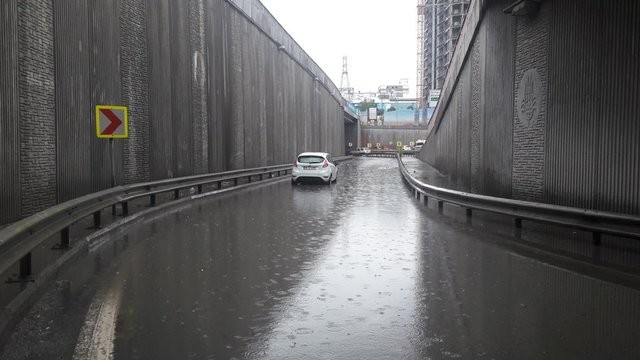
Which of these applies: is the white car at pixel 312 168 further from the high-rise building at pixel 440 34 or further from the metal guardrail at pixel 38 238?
the high-rise building at pixel 440 34

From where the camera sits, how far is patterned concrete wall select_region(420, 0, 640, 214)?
30.3 feet

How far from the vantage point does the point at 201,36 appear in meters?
23.7

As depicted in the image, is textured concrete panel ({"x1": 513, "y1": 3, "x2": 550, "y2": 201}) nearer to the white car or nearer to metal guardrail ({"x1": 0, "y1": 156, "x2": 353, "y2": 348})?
metal guardrail ({"x1": 0, "y1": 156, "x2": 353, "y2": 348})

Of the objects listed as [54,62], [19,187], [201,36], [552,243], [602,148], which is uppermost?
[201,36]

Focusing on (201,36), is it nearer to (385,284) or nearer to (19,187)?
(19,187)

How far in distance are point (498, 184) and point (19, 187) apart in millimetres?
11336

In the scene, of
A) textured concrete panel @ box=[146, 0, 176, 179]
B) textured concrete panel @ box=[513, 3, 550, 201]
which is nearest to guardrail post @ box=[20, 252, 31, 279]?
textured concrete panel @ box=[513, 3, 550, 201]

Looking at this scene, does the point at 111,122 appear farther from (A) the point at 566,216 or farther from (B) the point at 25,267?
(A) the point at 566,216

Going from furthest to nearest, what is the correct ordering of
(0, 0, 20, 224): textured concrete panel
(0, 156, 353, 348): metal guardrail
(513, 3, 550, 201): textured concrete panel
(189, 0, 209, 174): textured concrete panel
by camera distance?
(189, 0, 209, 174): textured concrete panel < (513, 3, 550, 201): textured concrete panel < (0, 0, 20, 224): textured concrete panel < (0, 156, 353, 348): metal guardrail

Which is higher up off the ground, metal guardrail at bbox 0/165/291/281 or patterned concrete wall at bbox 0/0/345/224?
patterned concrete wall at bbox 0/0/345/224

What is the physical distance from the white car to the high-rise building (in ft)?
279

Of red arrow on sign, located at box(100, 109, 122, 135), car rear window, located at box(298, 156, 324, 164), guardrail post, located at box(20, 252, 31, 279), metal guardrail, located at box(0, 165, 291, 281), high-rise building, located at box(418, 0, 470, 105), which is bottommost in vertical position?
guardrail post, located at box(20, 252, 31, 279)

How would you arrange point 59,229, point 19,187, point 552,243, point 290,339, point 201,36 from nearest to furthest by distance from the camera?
point 290,339 < point 59,229 < point 552,243 < point 19,187 < point 201,36

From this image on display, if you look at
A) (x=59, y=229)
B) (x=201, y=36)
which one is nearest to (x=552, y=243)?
(x=59, y=229)
